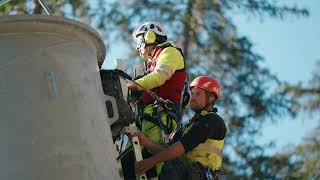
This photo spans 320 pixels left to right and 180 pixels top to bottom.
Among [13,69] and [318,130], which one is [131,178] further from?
Result: [318,130]

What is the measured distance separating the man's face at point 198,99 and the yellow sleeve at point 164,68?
0.97 feet

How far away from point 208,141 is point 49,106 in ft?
5.89

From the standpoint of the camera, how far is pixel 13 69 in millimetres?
7191

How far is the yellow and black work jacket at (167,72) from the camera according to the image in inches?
346

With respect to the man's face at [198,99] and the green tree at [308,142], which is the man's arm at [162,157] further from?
the green tree at [308,142]

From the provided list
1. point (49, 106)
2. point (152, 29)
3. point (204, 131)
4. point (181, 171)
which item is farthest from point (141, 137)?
point (152, 29)

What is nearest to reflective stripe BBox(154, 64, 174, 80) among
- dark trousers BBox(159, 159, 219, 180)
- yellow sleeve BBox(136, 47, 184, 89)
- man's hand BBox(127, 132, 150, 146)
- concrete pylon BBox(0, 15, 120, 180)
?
yellow sleeve BBox(136, 47, 184, 89)

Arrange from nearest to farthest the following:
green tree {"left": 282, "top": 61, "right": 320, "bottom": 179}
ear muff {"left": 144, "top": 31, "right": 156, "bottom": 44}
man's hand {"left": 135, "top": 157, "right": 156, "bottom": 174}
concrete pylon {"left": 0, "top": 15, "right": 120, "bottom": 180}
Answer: concrete pylon {"left": 0, "top": 15, "right": 120, "bottom": 180} < man's hand {"left": 135, "top": 157, "right": 156, "bottom": 174} < ear muff {"left": 144, "top": 31, "right": 156, "bottom": 44} < green tree {"left": 282, "top": 61, "right": 320, "bottom": 179}

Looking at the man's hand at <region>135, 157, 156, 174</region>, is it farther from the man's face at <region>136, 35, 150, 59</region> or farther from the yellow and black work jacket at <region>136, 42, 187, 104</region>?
the man's face at <region>136, 35, 150, 59</region>

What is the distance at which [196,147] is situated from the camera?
330 inches

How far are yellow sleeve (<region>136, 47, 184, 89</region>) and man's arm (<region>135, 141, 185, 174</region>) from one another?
734 mm

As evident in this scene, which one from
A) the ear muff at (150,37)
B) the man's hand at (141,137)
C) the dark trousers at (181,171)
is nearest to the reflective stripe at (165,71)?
the ear muff at (150,37)

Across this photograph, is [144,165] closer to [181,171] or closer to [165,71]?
[181,171]

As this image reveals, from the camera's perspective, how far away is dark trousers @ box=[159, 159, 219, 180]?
26.9ft
